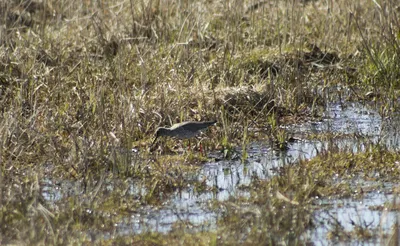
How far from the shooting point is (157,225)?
6.50m

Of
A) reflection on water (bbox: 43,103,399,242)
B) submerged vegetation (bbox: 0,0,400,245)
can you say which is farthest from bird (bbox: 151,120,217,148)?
reflection on water (bbox: 43,103,399,242)

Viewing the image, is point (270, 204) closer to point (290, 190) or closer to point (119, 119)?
point (290, 190)

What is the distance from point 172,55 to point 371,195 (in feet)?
13.5

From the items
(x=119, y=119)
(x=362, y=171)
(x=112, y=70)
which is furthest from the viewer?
(x=112, y=70)

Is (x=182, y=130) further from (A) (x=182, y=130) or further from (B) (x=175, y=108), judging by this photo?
(B) (x=175, y=108)

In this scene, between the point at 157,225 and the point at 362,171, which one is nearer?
the point at 157,225

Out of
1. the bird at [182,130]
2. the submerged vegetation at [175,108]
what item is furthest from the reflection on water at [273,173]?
the bird at [182,130]

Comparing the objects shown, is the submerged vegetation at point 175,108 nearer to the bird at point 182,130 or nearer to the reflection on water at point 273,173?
the reflection on water at point 273,173

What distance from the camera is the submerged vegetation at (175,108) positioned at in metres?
6.37

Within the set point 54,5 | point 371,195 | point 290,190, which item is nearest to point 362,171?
point 371,195

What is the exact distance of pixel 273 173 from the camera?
7570 millimetres

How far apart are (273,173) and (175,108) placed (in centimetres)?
180

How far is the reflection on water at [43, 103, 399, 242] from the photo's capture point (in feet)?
21.5

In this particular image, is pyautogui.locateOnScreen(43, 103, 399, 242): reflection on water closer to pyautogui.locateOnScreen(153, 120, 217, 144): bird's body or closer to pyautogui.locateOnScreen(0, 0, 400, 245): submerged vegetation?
pyautogui.locateOnScreen(0, 0, 400, 245): submerged vegetation
